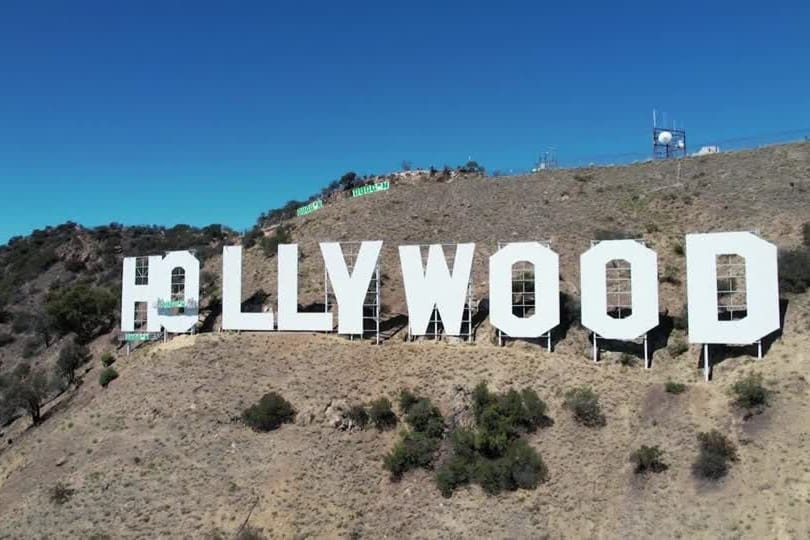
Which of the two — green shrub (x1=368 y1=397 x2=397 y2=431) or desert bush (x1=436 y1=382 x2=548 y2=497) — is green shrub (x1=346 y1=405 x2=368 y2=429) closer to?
green shrub (x1=368 y1=397 x2=397 y2=431)

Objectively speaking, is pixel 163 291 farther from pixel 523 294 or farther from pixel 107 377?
pixel 523 294

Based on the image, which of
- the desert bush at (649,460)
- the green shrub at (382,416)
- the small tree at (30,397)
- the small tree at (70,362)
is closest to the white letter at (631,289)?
the desert bush at (649,460)

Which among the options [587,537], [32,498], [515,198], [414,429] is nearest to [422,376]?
[414,429]

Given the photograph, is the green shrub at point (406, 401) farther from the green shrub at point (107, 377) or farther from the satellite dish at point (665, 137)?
the satellite dish at point (665, 137)

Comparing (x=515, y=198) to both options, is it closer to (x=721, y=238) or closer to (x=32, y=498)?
A: (x=721, y=238)

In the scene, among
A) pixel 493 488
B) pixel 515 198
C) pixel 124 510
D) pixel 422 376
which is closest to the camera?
pixel 493 488

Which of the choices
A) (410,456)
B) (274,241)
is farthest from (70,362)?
(410,456)

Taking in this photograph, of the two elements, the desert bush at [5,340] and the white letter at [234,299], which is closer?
the white letter at [234,299]
